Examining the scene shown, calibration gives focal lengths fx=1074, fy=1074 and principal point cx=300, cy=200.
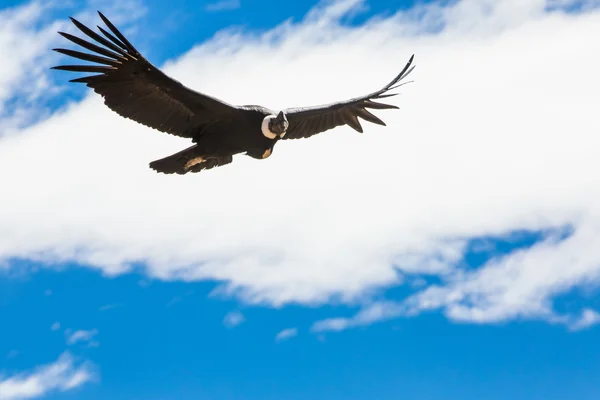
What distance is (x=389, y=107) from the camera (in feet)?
71.1

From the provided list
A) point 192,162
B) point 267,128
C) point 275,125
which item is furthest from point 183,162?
point 275,125

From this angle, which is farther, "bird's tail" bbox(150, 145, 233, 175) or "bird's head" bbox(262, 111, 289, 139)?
"bird's tail" bbox(150, 145, 233, 175)

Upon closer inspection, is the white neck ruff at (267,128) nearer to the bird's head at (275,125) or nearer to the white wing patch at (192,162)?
the bird's head at (275,125)

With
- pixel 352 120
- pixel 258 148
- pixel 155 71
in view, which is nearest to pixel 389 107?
pixel 352 120

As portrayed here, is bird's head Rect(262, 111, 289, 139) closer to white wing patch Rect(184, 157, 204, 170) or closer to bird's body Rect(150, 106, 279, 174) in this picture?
bird's body Rect(150, 106, 279, 174)

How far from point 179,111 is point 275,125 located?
187cm

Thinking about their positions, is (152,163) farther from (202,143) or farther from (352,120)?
(352,120)

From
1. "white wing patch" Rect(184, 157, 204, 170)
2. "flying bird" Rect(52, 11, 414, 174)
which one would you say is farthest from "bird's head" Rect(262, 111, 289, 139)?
"white wing patch" Rect(184, 157, 204, 170)

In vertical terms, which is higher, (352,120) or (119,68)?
(352,120)

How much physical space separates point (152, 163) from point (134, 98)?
3.83 feet

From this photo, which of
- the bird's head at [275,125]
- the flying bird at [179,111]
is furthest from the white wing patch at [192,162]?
the bird's head at [275,125]

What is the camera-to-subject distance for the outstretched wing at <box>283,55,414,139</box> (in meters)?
19.7

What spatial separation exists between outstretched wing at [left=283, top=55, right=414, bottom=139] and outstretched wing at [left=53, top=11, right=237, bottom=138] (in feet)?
5.33

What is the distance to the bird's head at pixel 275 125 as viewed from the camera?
17984 mm
